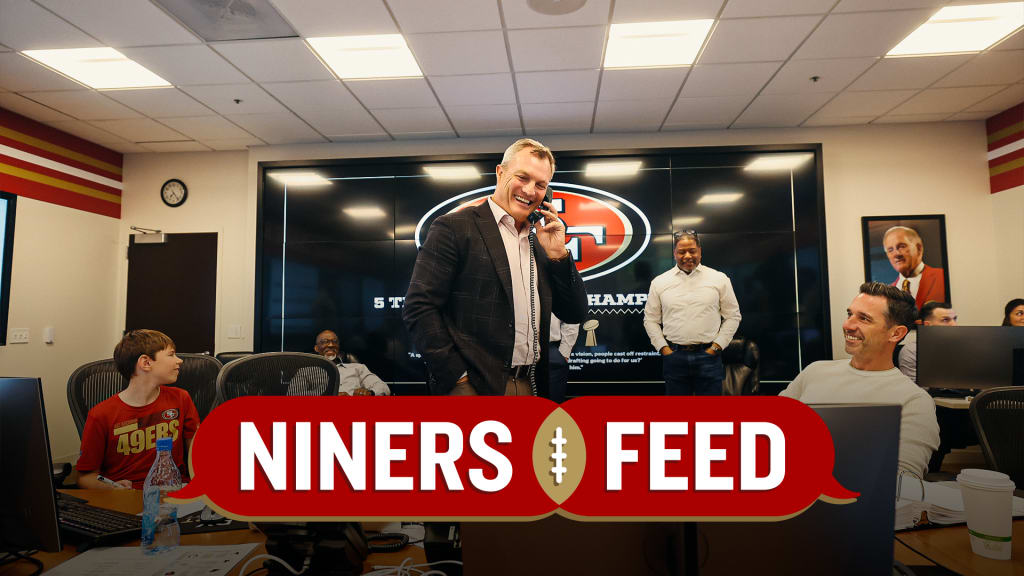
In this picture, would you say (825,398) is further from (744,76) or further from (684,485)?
(744,76)

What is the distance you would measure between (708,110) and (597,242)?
58.5 inches

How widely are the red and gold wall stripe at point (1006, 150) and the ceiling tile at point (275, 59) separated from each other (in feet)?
18.8

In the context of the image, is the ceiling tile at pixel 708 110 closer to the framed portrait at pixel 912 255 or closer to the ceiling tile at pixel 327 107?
the framed portrait at pixel 912 255

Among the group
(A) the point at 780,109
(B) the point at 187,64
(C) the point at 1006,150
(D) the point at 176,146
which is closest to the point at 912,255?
(C) the point at 1006,150

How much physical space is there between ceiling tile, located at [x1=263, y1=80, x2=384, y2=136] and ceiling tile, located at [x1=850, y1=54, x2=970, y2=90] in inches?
158

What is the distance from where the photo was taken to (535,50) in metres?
3.53

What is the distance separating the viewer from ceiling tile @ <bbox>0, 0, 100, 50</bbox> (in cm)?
302

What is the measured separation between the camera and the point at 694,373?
159 inches

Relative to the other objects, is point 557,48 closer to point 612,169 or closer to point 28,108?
point 612,169

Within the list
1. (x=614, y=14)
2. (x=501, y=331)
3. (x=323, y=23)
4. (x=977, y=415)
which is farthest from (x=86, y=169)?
(x=977, y=415)

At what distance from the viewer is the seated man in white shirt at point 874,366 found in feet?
5.01

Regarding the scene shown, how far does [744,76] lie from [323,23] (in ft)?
9.81

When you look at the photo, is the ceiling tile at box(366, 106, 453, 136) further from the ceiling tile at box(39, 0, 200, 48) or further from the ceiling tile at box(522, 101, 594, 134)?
the ceiling tile at box(39, 0, 200, 48)

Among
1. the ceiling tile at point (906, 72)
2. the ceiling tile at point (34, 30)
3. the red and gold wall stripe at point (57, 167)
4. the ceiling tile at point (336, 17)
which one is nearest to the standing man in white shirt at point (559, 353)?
the ceiling tile at point (336, 17)
